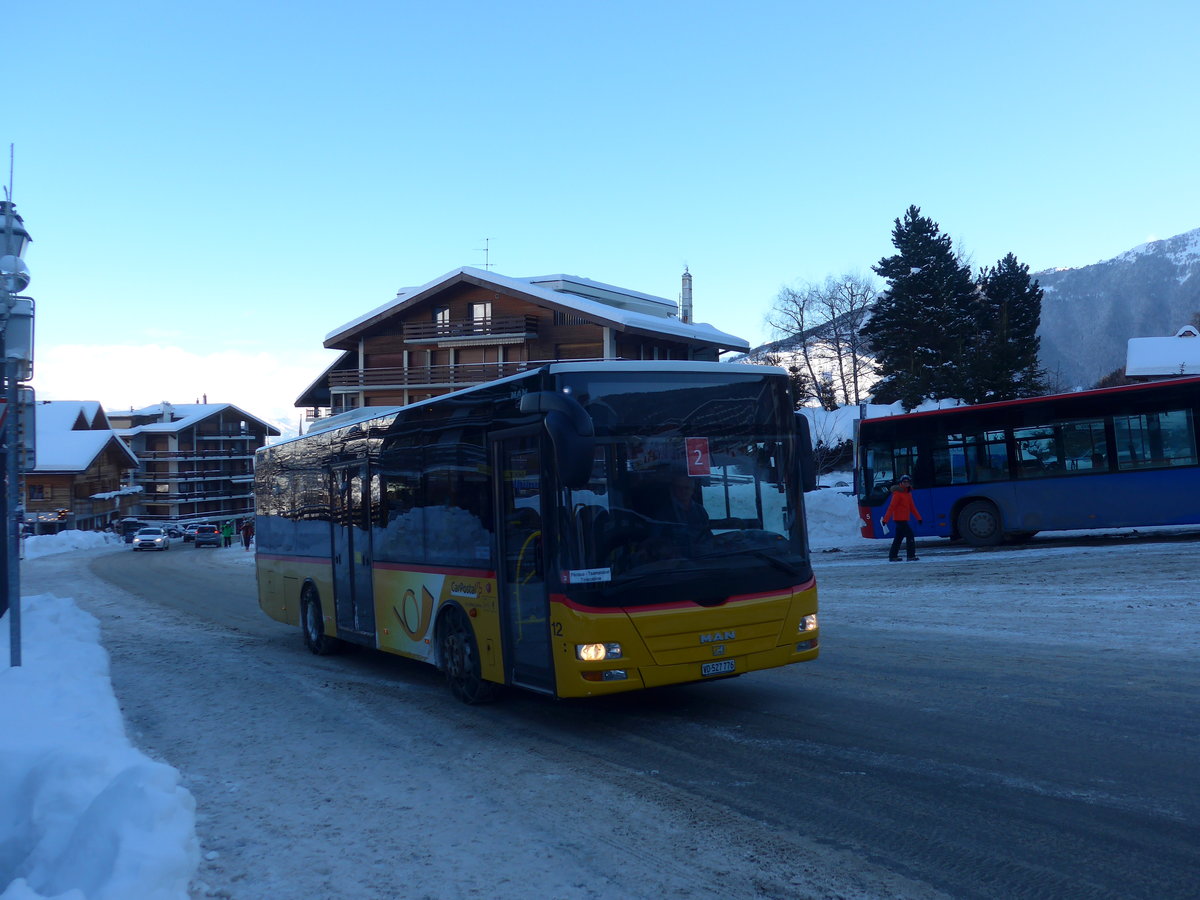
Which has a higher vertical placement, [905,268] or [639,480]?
[905,268]

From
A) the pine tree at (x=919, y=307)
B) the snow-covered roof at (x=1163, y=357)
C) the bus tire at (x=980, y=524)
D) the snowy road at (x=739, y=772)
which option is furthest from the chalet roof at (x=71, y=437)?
the snow-covered roof at (x=1163, y=357)

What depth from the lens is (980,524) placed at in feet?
67.5

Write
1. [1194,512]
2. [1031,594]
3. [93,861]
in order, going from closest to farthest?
[93,861] → [1031,594] → [1194,512]

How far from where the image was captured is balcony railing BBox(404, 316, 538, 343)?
4491cm

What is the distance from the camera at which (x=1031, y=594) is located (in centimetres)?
1381

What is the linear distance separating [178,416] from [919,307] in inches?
3297

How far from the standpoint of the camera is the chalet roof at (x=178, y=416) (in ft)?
334

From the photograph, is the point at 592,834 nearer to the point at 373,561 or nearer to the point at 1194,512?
the point at 373,561

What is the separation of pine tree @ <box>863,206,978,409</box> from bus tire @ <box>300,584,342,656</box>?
46154 mm

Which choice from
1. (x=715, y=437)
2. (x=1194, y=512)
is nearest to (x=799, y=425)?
(x=715, y=437)

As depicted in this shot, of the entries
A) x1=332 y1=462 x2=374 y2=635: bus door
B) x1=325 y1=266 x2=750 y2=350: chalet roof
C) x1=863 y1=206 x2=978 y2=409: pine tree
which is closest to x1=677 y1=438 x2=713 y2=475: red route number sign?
x1=332 y1=462 x2=374 y2=635: bus door

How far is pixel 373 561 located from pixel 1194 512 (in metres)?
15.6

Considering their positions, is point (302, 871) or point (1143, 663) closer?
point (302, 871)

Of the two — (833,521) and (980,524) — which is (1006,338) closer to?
(833,521)
